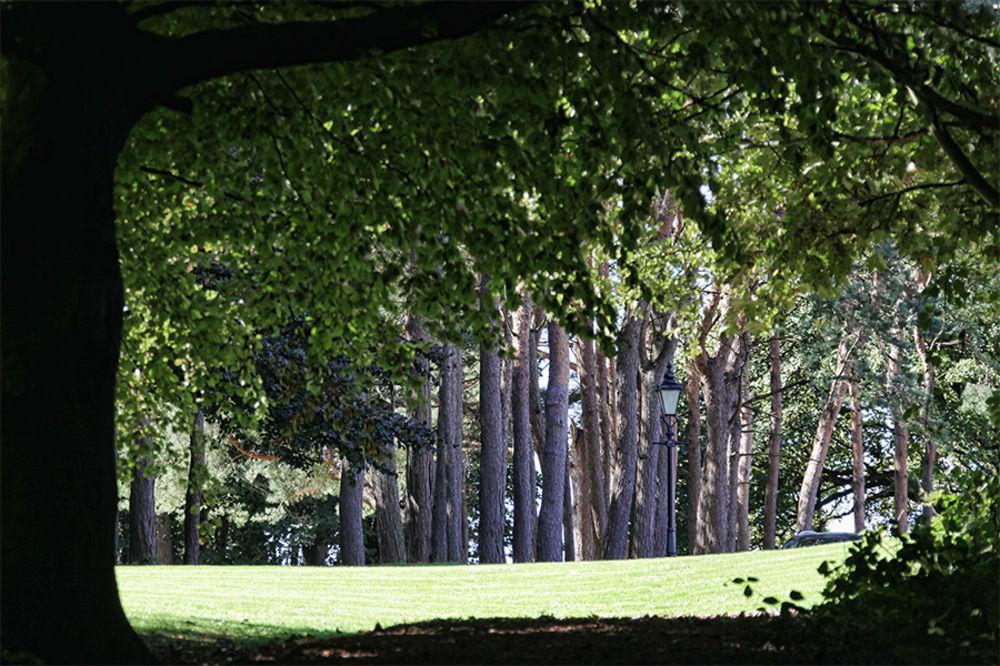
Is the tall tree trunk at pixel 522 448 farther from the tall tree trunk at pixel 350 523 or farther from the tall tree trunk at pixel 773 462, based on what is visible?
the tall tree trunk at pixel 773 462

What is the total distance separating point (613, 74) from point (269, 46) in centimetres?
204

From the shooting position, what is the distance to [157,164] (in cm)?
987

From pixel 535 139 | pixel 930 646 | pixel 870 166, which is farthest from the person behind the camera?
pixel 870 166

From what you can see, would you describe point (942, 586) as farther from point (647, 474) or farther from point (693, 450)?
point (693, 450)

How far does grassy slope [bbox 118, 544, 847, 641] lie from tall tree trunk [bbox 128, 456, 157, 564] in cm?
421

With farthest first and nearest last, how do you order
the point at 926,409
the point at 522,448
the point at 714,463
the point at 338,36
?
the point at 522,448, the point at 926,409, the point at 714,463, the point at 338,36

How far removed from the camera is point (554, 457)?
28.4 meters

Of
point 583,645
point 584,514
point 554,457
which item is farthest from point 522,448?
point 583,645

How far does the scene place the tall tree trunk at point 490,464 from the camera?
28.5 meters

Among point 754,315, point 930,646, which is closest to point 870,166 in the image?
point 754,315

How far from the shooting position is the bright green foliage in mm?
7250

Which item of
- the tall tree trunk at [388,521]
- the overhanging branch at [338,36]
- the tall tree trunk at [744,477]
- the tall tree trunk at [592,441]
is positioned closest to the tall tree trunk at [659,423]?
the tall tree trunk at [592,441]

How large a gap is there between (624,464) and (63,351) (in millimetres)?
21811

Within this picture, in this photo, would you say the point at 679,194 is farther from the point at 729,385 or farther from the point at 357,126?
the point at 729,385
